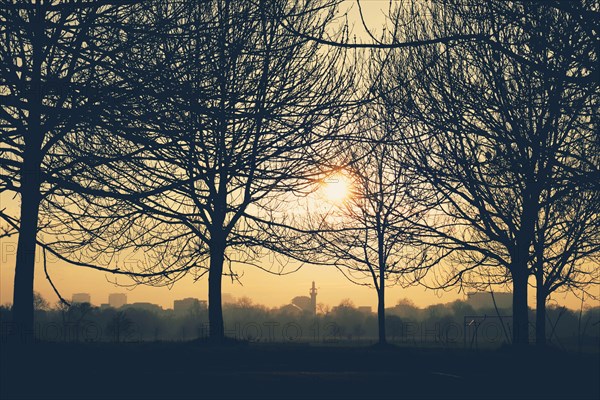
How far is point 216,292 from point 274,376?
8.43m

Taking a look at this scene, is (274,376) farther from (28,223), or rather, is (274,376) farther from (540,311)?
(540,311)

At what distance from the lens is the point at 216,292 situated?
655 inches

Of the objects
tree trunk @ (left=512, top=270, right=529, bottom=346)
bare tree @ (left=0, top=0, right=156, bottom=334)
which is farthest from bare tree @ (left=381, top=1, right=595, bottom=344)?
bare tree @ (left=0, top=0, right=156, bottom=334)

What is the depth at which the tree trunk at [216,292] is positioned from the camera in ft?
53.4

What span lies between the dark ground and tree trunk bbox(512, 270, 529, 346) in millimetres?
6220

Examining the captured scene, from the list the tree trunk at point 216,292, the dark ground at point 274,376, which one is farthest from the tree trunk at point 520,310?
the tree trunk at point 216,292

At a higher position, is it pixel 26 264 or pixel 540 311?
pixel 26 264

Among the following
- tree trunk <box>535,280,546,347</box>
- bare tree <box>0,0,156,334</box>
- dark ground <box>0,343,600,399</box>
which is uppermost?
bare tree <box>0,0,156,334</box>

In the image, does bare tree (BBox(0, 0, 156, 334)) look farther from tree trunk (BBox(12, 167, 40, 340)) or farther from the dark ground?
the dark ground

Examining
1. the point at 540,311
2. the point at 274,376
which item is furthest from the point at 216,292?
the point at 540,311

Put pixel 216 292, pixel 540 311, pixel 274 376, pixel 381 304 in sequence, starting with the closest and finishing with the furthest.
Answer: pixel 274 376, pixel 216 292, pixel 540 311, pixel 381 304

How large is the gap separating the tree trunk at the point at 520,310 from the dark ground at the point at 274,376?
20.4 feet

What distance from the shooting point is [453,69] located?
48.7 feet

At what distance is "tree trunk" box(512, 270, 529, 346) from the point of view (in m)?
17.0
